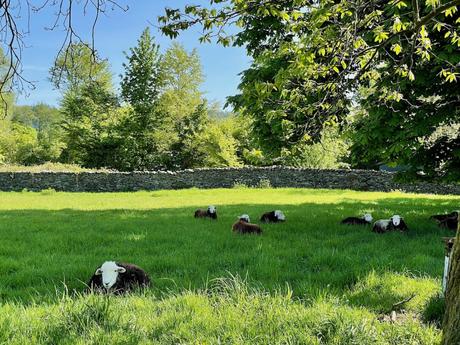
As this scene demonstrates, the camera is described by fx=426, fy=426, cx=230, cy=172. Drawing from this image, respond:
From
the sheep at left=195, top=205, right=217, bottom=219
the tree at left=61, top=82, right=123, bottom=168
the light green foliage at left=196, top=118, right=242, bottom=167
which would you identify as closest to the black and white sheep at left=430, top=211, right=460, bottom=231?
the sheep at left=195, top=205, right=217, bottom=219

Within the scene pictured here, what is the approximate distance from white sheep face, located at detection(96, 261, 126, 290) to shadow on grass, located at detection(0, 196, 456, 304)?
1.48ft

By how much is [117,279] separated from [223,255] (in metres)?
2.02

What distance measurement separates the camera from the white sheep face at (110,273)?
15.3 ft

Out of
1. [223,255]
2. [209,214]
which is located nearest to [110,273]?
[223,255]

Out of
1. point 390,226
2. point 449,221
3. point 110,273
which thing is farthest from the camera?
point 449,221

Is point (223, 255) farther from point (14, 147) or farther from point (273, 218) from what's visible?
point (14, 147)

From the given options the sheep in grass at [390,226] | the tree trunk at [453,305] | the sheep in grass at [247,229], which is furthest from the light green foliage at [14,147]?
the tree trunk at [453,305]

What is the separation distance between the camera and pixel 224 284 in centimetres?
456

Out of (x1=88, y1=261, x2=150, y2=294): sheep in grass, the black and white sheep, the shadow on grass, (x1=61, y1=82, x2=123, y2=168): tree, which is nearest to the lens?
(x1=88, y1=261, x2=150, y2=294): sheep in grass

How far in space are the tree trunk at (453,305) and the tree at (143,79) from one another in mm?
36867

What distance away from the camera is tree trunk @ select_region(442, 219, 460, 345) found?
113 inches

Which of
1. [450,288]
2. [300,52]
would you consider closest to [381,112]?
[300,52]

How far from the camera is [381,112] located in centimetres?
795

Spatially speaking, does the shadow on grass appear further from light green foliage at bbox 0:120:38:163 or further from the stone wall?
light green foliage at bbox 0:120:38:163
